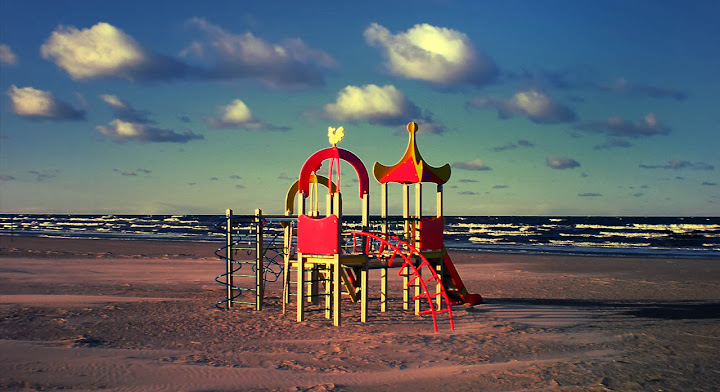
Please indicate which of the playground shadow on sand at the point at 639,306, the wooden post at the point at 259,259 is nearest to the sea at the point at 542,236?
the wooden post at the point at 259,259

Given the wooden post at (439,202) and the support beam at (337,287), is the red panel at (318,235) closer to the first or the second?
the support beam at (337,287)

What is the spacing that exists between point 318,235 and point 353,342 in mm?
2397

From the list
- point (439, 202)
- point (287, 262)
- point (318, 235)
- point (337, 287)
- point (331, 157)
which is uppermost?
point (331, 157)

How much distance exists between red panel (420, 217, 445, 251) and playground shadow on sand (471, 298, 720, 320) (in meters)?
1.59

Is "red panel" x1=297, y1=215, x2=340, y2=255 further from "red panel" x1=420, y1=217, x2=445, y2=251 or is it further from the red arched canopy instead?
"red panel" x1=420, y1=217, x2=445, y2=251

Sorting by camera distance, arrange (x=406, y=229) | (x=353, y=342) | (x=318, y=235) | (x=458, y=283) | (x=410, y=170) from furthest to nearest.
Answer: (x=458, y=283) < (x=406, y=229) < (x=410, y=170) < (x=318, y=235) < (x=353, y=342)

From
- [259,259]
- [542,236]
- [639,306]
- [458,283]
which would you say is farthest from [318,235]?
[542,236]

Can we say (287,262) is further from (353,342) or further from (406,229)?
(353,342)

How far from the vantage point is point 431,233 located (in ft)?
41.4

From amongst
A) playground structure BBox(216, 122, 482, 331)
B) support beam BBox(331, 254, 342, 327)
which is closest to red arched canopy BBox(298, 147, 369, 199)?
playground structure BBox(216, 122, 482, 331)

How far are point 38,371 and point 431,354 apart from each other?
4973mm

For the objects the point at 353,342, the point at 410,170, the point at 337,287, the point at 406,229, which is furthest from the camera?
the point at 406,229

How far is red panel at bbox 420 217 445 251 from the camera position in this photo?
40.9 ft

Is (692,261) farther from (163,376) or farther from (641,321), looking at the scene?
(163,376)
